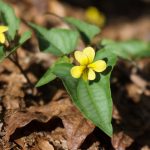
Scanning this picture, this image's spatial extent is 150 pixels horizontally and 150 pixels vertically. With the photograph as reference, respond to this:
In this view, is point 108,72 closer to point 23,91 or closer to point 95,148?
point 95,148

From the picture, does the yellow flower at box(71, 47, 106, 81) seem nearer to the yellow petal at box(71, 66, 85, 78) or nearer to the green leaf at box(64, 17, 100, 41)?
the yellow petal at box(71, 66, 85, 78)

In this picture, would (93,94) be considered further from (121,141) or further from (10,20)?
(10,20)

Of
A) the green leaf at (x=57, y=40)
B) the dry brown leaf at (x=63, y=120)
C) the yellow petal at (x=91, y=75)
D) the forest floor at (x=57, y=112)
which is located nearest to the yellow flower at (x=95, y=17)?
the forest floor at (x=57, y=112)

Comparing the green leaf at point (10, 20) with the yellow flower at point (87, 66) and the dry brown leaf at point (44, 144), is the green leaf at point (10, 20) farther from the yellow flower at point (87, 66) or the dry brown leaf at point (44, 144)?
the dry brown leaf at point (44, 144)

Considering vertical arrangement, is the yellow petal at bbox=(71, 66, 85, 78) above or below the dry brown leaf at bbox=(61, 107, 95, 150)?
above

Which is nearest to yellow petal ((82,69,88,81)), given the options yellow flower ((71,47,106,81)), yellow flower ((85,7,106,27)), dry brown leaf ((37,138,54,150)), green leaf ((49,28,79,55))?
yellow flower ((71,47,106,81))

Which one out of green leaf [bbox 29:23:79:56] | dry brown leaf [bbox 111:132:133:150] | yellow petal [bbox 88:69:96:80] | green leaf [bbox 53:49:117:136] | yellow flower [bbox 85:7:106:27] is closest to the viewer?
green leaf [bbox 53:49:117:136]
